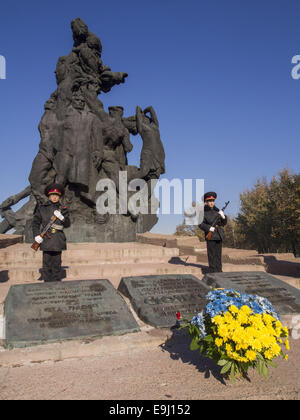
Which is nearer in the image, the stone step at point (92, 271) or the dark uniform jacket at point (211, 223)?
the stone step at point (92, 271)

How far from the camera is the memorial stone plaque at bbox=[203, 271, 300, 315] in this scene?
456cm

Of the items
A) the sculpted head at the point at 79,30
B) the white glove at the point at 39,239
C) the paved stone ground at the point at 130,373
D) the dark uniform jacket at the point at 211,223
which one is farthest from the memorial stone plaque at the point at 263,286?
the sculpted head at the point at 79,30

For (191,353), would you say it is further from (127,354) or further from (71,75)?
(71,75)

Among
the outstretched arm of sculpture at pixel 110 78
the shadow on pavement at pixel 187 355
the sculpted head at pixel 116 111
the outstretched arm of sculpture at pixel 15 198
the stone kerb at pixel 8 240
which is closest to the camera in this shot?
the shadow on pavement at pixel 187 355

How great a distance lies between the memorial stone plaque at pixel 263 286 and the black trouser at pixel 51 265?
2.32 m

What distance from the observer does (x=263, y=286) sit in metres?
5.08

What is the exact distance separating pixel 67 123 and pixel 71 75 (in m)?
1.92

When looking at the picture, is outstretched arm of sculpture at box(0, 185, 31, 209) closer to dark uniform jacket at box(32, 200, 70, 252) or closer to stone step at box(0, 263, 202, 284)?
stone step at box(0, 263, 202, 284)

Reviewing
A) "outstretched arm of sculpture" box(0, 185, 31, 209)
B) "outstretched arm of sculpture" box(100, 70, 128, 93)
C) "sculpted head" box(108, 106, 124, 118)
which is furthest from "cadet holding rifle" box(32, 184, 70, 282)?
"outstretched arm of sculpture" box(0, 185, 31, 209)

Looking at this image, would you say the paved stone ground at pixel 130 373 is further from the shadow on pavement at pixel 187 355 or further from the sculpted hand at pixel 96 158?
the sculpted hand at pixel 96 158

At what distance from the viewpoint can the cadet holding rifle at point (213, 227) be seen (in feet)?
18.6

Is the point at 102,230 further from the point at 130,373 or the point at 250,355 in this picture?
the point at 250,355
